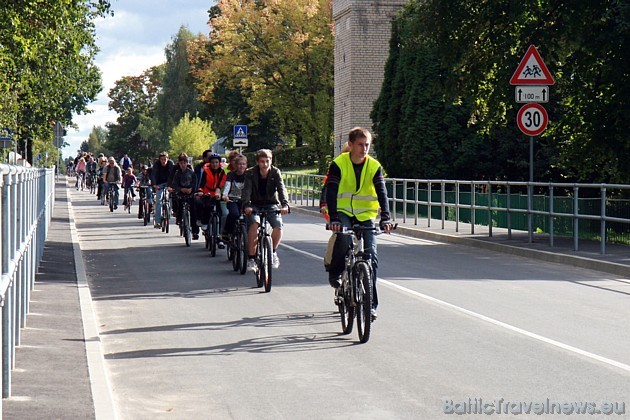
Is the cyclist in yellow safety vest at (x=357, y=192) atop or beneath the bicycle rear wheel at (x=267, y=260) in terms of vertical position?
atop

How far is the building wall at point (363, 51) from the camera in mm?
61844

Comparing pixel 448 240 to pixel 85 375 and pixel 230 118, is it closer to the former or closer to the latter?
pixel 85 375

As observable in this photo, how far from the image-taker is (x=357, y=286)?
10.2 m

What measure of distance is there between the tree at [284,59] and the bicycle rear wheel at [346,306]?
182 feet

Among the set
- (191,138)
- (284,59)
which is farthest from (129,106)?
(284,59)

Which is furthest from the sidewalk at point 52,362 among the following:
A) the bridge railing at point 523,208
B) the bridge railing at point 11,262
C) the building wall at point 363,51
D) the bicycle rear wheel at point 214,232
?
the building wall at point 363,51

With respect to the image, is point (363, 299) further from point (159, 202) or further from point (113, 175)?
point (113, 175)

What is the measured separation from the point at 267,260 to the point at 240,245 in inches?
92.4

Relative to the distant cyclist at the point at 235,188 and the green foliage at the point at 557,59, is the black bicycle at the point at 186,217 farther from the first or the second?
the green foliage at the point at 557,59

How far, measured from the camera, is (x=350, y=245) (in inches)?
423

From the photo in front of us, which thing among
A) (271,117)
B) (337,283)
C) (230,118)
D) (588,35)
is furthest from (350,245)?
(230,118)

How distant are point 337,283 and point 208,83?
62.7 metres

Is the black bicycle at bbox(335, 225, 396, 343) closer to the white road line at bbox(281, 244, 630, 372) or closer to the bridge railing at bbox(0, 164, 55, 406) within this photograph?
the white road line at bbox(281, 244, 630, 372)

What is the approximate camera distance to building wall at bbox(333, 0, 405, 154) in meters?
61.8
